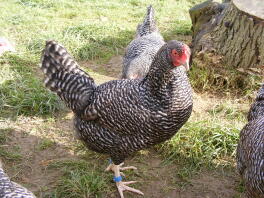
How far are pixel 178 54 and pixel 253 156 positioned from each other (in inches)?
45.1

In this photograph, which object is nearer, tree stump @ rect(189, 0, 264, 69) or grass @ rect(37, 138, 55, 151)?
grass @ rect(37, 138, 55, 151)

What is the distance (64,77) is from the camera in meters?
3.97

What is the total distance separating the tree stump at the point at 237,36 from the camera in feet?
16.4

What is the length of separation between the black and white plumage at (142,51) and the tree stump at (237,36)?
75 cm

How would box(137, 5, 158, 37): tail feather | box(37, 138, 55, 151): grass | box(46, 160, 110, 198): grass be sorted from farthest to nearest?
box(137, 5, 158, 37): tail feather < box(37, 138, 55, 151): grass < box(46, 160, 110, 198): grass

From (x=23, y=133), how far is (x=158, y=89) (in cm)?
222

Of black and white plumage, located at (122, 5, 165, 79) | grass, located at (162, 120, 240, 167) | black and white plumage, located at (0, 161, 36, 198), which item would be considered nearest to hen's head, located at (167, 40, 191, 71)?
grass, located at (162, 120, 240, 167)

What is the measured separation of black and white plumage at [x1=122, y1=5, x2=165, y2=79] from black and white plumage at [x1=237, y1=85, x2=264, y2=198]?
1.94 metres

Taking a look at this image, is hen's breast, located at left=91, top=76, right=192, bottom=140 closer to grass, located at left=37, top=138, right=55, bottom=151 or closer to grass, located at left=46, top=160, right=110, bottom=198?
grass, located at left=46, top=160, right=110, bottom=198

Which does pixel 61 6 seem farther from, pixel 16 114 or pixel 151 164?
pixel 151 164

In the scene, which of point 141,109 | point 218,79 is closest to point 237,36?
point 218,79

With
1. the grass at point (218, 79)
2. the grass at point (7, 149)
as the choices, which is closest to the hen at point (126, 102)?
the grass at point (7, 149)

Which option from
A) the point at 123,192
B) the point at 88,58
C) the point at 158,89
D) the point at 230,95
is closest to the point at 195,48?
the point at 230,95

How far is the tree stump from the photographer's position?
500 cm
